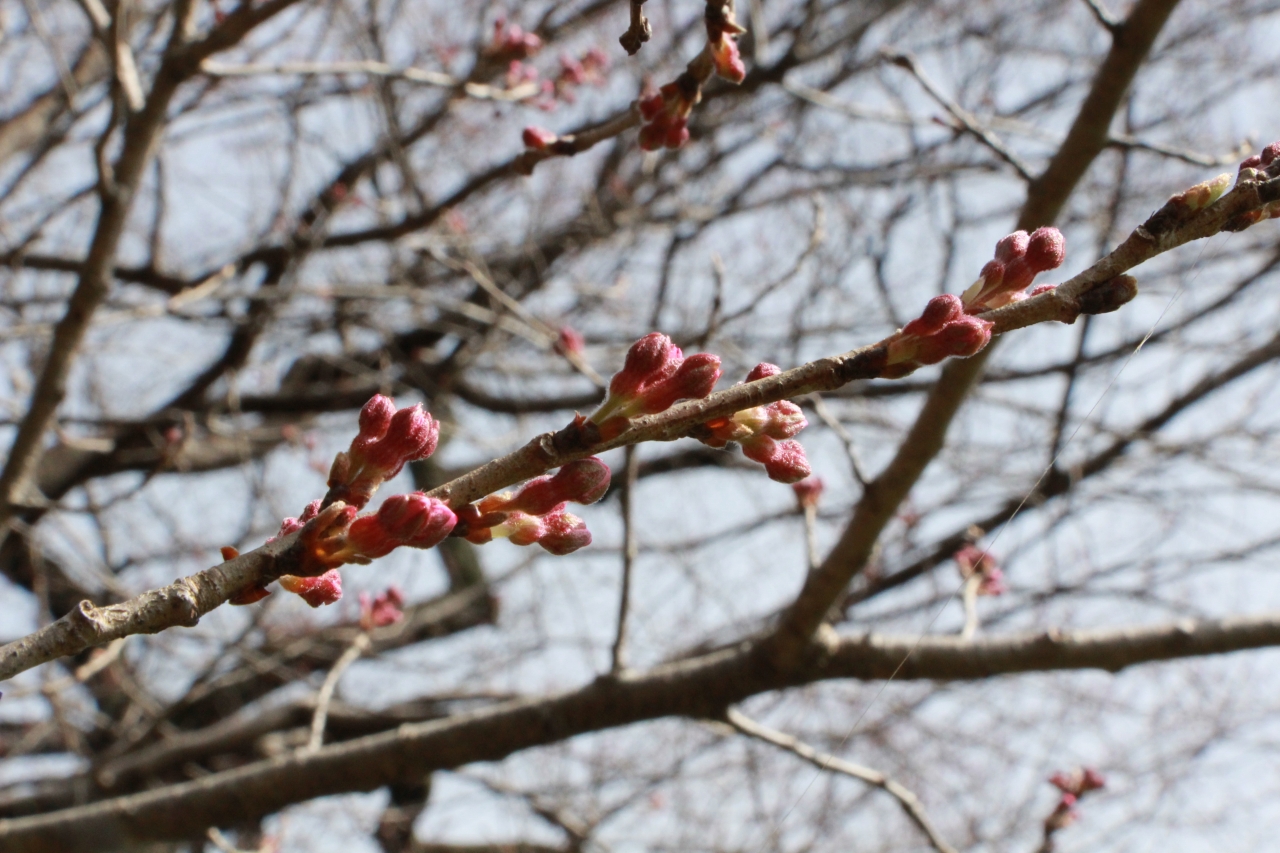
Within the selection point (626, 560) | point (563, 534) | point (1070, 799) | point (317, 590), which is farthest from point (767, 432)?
point (1070, 799)

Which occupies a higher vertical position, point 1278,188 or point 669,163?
point 669,163

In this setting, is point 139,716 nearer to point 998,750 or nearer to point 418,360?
point 418,360

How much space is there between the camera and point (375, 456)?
3.62ft

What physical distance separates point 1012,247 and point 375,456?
2.47 ft

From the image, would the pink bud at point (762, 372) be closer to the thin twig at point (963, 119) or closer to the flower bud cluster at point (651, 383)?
the flower bud cluster at point (651, 383)

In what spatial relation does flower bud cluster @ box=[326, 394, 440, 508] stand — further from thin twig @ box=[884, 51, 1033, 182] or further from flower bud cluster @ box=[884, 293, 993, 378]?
thin twig @ box=[884, 51, 1033, 182]

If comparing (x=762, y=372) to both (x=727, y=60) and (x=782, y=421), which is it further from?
(x=727, y=60)

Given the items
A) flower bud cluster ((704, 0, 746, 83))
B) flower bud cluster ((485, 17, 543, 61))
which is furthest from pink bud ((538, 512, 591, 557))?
flower bud cluster ((485, 17, 543, 61))

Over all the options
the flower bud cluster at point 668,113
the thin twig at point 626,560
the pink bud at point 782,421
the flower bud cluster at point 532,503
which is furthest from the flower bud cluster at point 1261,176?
the thin twig at point 626,560

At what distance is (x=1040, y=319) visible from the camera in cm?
108

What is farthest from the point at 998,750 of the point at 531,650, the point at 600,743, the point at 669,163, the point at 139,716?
the point at 139,716

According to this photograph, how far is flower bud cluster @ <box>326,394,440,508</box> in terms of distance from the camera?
1099mm

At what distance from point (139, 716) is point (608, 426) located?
274 inches

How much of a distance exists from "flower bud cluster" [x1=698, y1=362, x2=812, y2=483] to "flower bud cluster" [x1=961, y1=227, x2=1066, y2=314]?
25 centimetres
